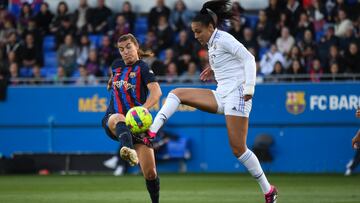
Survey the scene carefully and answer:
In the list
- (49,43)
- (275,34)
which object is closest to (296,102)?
(275,34)

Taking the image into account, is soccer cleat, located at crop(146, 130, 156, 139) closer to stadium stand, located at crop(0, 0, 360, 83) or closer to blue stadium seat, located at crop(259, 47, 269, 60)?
stadium stand, located at crop(0, 0, 360, 83)

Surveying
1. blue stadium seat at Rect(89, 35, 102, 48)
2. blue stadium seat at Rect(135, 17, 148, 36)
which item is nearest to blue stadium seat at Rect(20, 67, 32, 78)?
blue stadium seat at Rect(89, 35, 102, 48)

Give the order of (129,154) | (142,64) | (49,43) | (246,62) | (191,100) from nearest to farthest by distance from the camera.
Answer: (129,154)
(246,62)
(191,100)
(142,64)
(49,43)

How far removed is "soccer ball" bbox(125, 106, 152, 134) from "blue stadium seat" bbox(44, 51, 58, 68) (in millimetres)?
13632

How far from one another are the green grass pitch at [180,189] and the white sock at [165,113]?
270cm

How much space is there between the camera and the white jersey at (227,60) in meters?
10.7

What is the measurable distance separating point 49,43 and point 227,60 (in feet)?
46.6

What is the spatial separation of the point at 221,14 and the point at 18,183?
7.83 m

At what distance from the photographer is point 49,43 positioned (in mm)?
24328

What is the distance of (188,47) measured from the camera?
71.6 ft

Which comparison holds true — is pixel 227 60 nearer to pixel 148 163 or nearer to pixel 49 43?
pixel 148 163

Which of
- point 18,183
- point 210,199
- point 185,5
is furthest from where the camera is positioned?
point 185,5

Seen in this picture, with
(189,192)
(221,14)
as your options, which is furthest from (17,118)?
(221,14)

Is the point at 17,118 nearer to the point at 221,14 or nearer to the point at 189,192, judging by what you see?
the point at 189,192
